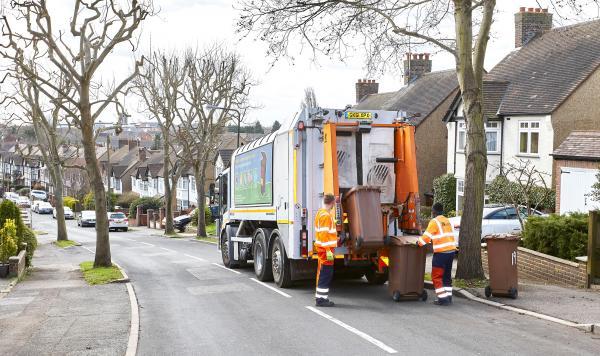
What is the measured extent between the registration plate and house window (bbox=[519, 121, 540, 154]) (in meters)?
18.3

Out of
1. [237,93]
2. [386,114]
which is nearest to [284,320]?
[386,114]

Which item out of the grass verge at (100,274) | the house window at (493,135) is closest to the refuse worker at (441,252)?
the grass verge at (100,274)

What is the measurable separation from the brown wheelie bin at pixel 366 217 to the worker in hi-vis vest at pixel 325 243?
40cm

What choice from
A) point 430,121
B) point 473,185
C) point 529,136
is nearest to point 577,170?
point 529,136

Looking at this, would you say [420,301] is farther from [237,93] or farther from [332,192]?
[237,93]

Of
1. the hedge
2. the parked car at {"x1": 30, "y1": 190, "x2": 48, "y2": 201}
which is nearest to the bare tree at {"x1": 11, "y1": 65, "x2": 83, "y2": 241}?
the hedge

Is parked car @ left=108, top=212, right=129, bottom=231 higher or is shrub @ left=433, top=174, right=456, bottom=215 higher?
shrub @ left=433, top=174, right=456, bottom=215

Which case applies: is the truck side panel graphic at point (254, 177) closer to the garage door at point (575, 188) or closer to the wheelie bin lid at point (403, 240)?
the wheelie bin lid at point (403, 240)

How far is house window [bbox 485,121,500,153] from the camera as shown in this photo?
31.0m

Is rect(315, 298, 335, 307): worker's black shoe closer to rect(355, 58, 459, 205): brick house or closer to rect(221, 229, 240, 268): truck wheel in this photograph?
rect(221, 229, 240, 268): truck wheel

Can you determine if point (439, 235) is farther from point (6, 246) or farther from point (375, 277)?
point (6, 246)

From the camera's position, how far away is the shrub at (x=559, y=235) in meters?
14.5

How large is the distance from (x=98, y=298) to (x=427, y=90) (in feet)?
Result: 102

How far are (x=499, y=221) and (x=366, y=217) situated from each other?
33.7 feet
